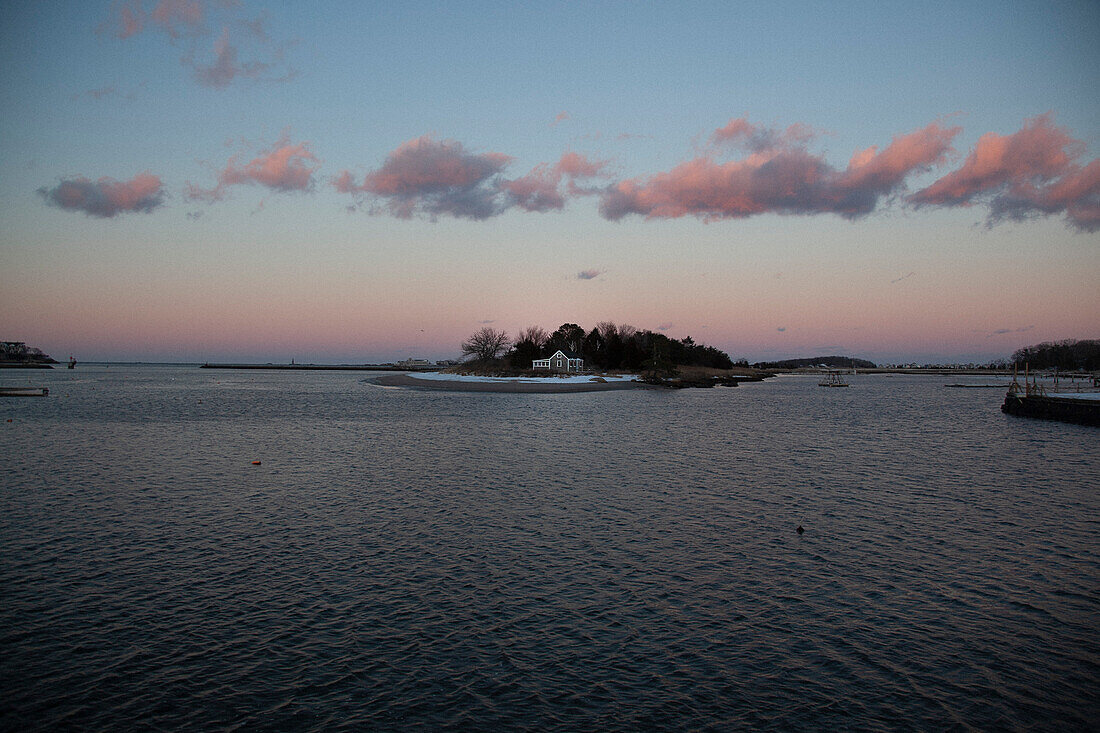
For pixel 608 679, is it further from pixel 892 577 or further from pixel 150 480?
pixel 150 480

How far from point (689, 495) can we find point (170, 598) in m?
15.7

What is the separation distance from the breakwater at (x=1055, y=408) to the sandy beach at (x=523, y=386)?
5436 cm

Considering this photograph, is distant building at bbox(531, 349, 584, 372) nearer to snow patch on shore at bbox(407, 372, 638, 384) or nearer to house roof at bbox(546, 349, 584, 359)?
house roof at bbox(546, 349, 584, 359)

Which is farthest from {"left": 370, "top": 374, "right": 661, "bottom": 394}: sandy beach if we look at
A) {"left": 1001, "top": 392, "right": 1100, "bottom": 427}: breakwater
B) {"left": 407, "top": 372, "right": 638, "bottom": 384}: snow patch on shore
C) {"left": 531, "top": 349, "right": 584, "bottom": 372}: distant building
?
{"left": 1001, "top": 392, "right": 1100, "bottom": 427}: breakwater

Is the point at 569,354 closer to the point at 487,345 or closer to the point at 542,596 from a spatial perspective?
the point at 487,345

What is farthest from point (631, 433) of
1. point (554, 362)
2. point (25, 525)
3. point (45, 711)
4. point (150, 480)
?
point (554, 362)

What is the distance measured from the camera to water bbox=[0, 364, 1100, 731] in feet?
27.6

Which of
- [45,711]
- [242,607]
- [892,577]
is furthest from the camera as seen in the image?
[892,577]

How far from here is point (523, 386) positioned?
97.9 meters

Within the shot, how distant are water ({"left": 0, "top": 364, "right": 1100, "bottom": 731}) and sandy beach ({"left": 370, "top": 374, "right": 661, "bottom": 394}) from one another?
6638 centimetres

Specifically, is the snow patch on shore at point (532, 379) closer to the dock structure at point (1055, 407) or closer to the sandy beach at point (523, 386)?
the sandy beach at point (523, 386)

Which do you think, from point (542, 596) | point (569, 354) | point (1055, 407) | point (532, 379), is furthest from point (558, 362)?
point (542, 596)

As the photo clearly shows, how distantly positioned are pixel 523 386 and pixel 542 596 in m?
85.9

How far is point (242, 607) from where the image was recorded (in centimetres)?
1146
